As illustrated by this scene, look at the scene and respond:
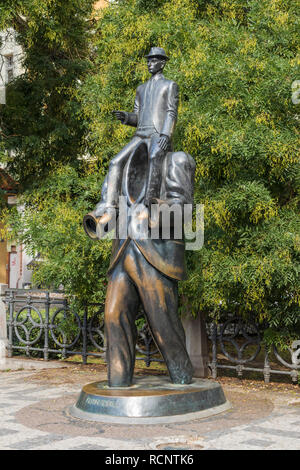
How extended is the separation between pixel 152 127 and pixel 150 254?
146cm

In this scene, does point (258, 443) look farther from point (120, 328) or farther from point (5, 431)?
point (5, 431)

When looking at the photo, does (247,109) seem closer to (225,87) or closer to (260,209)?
(225,87)

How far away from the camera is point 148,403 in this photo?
635 centimetres

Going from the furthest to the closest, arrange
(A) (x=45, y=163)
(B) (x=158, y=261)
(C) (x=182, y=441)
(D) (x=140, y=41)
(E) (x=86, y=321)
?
1. (A) (x=45, y=163)
2. (E) (x=86, y=321)
3. (D) (x=140, y=41)
4. (B) (x=158, y=261)
5. (C) (x=182, y=441)

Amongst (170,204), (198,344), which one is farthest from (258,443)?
(198,344)

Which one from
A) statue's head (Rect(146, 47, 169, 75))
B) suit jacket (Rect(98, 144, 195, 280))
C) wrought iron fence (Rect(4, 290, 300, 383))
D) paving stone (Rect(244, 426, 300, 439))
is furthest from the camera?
wrought iron fence (Rect(4, 290, 300, 383))

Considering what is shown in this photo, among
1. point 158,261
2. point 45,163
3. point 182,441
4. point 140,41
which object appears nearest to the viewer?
point 182,441

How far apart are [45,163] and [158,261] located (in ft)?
23.6

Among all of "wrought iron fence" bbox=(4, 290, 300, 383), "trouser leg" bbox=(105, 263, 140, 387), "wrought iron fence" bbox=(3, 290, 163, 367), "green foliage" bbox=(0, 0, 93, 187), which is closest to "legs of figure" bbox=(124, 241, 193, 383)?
"trouser leg" bbox=(105, 263, 140, 387)

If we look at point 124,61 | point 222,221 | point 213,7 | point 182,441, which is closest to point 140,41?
point 124,61

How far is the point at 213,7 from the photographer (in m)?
11.1

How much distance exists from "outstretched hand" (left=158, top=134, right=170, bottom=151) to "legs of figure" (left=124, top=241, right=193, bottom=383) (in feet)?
3.57

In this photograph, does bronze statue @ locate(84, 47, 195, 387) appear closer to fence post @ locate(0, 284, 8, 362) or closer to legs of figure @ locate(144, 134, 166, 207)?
legs of figure @ locate(144, 134, 166, 207)

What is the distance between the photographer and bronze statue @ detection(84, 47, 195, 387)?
688 centimetres
